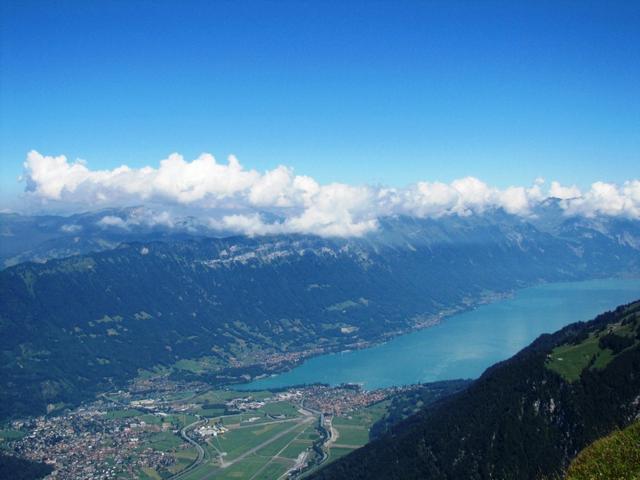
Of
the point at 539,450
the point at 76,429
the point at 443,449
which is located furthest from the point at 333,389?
the point at 539,450

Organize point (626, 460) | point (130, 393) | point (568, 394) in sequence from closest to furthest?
1. point (626, 460)
2. point (568, 394)
3. point (130, 393)

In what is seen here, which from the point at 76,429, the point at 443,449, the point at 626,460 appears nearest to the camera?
the point at 626,460

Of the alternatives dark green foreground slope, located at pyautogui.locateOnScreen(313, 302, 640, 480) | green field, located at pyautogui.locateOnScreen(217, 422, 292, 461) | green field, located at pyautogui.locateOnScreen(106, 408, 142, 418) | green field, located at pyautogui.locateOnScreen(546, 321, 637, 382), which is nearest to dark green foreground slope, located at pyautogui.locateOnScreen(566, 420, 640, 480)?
dark green foreground slope, located at pyautogui.locateOnScreen(313, 302, 640, 480)

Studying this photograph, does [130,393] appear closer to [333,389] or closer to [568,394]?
[333,389]

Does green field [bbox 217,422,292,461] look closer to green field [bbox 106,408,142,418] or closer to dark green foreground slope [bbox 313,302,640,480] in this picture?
green field [bbox 106,408,142,418]

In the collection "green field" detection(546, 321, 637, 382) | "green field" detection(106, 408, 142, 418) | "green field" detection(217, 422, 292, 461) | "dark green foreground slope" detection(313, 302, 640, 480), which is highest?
"green field" detection(546, 321, 637, 382)

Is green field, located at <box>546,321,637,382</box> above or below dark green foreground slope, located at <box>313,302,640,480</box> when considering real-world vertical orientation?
above

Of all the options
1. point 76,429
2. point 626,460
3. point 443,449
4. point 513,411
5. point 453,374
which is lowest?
point 453,374

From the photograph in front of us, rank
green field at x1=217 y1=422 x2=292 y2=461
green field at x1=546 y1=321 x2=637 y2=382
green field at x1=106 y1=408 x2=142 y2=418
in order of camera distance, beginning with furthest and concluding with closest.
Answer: green field at x1=106 y1=408 x2=142 y2=418 → green field at x1=217 y1=422 x2=292 y2=461 → green field at x1=546 y1=321 x2=637 y2=382

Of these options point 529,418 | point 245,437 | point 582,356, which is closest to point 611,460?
point 529,418

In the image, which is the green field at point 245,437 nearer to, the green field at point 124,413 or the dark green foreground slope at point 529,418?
the green field at point 124,413
